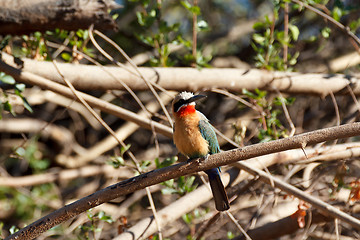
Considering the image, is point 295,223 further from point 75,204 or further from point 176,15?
point 176,15

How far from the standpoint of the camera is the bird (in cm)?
292

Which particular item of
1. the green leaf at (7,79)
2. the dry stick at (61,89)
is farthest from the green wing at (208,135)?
the green leaf at (7,79)

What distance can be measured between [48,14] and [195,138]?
130 centimetres

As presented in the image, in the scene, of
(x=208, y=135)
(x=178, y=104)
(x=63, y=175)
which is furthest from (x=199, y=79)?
(x=63, y=175)

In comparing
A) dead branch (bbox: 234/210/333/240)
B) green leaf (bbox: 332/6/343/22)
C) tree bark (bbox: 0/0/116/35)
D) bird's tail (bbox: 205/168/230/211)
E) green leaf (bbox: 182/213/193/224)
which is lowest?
dead branch (bbox: 234/210/333/240)

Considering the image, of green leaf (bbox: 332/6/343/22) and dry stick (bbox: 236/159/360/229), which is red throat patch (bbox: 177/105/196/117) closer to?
dry stick (bbox: 236/159/360/229)

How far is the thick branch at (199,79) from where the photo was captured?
11.6ft

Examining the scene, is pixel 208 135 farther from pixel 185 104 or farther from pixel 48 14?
pixel 48 14

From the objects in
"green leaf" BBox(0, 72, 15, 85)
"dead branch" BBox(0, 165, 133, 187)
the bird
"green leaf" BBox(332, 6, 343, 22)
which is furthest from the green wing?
"dead branch" BBox(0, 165, 133, 187)

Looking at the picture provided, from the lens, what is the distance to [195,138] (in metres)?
2.94

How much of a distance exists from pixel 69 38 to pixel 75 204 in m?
1.84

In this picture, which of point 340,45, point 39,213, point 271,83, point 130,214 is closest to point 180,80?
point 271,83

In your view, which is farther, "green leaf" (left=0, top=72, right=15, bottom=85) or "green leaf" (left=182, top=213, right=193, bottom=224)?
"green leaf" (left=182, top=213, right=193, bottom=224)

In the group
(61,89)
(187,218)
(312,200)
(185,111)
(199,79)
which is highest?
(61,89)
